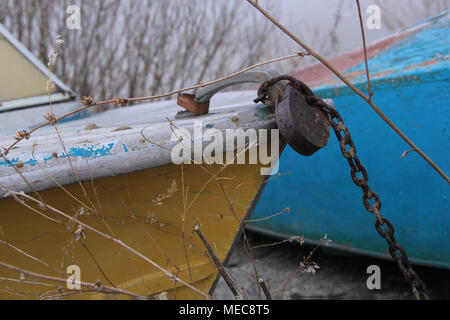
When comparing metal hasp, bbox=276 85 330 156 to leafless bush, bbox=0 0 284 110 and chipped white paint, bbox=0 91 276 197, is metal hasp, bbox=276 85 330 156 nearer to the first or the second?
chipped white paint, bbox=0 91 276 197

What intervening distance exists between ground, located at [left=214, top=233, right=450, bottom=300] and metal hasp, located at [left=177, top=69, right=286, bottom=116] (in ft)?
3.29

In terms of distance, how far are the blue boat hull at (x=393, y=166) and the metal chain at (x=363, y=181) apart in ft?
2.26

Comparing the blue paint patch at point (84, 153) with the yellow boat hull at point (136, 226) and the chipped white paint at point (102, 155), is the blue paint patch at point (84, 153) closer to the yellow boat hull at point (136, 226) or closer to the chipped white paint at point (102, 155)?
the chipped white paint at point (102, 155)

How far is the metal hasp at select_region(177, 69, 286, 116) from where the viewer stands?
1.30m

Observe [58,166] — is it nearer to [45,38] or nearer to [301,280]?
[301,280]

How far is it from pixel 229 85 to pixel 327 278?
1721 millimetres

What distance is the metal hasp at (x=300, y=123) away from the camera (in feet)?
3.87

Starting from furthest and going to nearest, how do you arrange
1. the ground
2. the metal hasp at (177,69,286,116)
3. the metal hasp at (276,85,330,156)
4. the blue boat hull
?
the ground
the blue boat hull
the metal hasp at (177,69,286,116)
the metal hasp at (276,85,330,156)

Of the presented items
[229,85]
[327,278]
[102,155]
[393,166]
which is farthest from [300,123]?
[327,278]

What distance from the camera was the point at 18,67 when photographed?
2.60m

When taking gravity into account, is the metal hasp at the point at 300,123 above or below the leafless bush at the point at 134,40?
below

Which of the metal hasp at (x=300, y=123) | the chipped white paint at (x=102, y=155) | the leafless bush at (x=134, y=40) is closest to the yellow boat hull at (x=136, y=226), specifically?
the chipped white paint at (x=102, y=155)

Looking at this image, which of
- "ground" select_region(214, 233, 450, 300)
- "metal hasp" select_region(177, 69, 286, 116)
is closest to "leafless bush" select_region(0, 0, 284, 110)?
"ground" select_region(214, 233, 450, 300)
